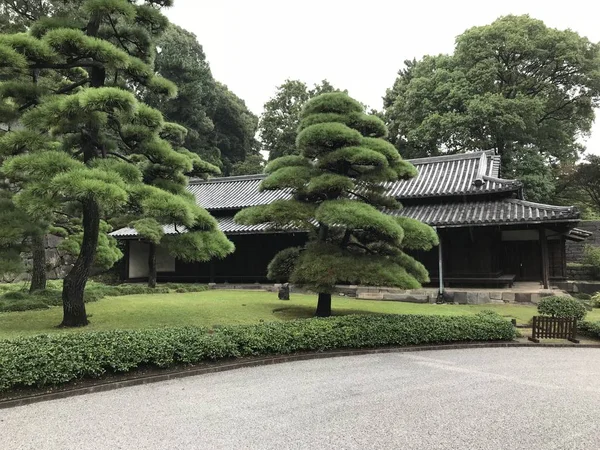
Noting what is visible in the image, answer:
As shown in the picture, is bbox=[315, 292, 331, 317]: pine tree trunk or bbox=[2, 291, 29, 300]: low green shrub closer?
bbox=[315, 292, 331, 317]: pine tree trunk

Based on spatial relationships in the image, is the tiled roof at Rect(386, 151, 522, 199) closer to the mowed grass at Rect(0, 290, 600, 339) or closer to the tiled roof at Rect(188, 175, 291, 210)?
the mowed grass at Rect(0, 290, 600, 339)

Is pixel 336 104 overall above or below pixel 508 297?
above

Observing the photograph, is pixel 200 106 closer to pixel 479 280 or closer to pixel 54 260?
pixel 54 260

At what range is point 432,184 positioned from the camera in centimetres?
1866

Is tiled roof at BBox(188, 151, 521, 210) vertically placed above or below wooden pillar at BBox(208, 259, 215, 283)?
above

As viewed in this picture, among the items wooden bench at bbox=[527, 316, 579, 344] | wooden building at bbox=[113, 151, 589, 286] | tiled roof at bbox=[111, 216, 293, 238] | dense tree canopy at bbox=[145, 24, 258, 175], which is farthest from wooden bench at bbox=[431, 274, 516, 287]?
dense tree canopy at bbox=[145, 24, 258, 175]

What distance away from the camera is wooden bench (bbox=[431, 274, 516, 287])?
15.2 m

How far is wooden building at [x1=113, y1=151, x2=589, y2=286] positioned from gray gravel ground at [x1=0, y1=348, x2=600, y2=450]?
840cm

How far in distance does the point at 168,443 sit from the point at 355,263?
6.28 metres

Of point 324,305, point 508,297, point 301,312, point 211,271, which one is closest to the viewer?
point 324,305

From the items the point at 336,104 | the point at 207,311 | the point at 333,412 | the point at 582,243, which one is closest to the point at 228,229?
the point at 207,311

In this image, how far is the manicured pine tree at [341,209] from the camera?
371 inches

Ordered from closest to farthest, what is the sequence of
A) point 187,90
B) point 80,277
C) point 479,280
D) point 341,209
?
point 80,277
point 341,209
point 479,280
point 187,90

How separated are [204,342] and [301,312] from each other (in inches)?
204
